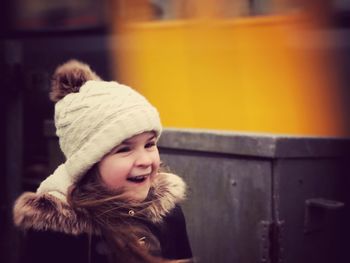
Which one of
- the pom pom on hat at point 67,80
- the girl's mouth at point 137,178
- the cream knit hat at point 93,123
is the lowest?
the girl's mouth at point 137,178

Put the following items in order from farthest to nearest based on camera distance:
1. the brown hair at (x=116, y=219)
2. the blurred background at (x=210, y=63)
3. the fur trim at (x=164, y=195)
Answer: the blurred background at (x=210, y=63) → the fur trim at (x=164, y=195) → the brown hair at (x=116, y=219)

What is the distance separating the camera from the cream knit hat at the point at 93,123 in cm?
166

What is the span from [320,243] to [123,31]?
201 cm

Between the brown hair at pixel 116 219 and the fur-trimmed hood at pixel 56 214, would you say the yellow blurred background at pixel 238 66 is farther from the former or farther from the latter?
the brown hair at pixel 116 219

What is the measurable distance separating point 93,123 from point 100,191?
0.20m

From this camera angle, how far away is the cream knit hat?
1663 mm

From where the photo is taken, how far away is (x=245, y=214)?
230cm

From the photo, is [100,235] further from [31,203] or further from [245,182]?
[245,182]

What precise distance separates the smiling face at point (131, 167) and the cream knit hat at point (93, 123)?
0.03 m

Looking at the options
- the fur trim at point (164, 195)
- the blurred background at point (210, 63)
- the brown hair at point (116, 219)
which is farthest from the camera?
the blurred background at point (210, 63)

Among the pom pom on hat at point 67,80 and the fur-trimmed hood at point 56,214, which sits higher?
the pom pom on hat at point 67,80

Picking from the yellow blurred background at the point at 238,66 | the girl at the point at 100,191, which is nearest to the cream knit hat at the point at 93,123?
the girl at the point at 100,191

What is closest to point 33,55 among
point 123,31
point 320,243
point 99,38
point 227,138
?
point 99,38

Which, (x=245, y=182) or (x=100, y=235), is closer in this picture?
(x=100, y=235)
